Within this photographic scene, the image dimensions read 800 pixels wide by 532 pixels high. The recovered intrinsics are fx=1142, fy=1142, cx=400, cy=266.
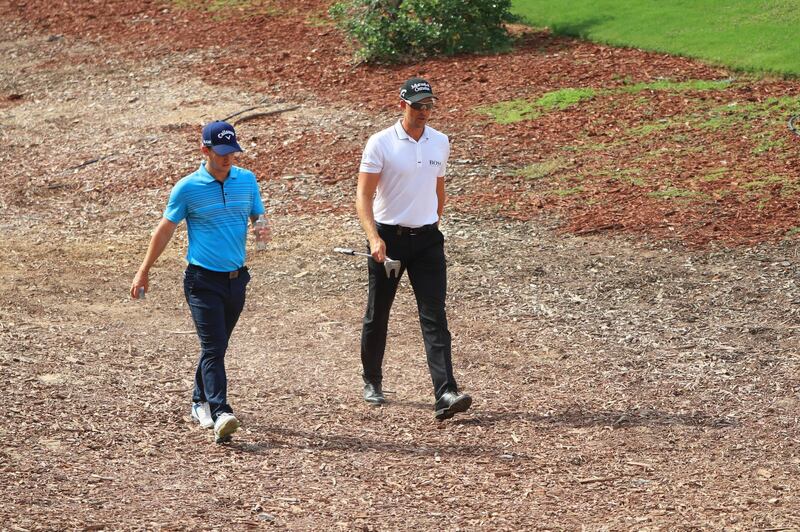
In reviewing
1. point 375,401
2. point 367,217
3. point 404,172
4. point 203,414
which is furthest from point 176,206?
point 375,401

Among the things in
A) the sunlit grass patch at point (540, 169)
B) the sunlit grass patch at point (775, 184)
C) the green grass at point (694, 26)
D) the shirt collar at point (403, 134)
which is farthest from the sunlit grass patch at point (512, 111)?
the shirt collar at point (403, 134)

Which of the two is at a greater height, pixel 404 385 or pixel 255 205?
pixel 255 205

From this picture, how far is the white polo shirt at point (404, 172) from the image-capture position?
7.07 metres

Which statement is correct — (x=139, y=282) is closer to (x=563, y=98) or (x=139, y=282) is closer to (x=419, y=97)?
(x=419, y=97)

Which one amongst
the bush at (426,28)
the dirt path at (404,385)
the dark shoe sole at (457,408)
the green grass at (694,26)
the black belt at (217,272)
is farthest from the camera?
the bush at (426,28)

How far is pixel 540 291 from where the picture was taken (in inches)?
393

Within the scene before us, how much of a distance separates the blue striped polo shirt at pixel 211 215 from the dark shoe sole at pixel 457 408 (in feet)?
5.14

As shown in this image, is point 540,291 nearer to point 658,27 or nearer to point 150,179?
point 150,179

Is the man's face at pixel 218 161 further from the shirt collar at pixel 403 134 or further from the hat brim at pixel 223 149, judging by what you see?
the shirt collar at pixel 403 134

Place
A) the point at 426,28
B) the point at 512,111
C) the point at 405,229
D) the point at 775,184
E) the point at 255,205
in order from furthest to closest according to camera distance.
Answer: the point at 426,28 < the point at 512,111 < the point at 775,184 < the point at 405,229 < the point at 255,205

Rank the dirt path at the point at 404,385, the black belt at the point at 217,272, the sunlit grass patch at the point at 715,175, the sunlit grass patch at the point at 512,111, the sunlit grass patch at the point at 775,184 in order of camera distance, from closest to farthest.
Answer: the dirt path at the point at 404,385 < the black belt at the point at 217,272 < the sunlit grass patch at the point at 775,184 < the sunlit grass patch at the point at 715,175 < the sunlit grass patch at the point at 512,111

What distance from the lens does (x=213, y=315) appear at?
674 centimetres

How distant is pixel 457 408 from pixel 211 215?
1911 millimetres

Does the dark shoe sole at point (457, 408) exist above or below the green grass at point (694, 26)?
below
